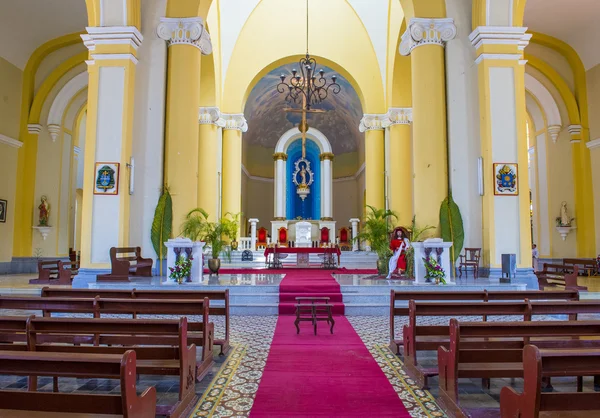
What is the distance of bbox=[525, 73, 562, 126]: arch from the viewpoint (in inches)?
653

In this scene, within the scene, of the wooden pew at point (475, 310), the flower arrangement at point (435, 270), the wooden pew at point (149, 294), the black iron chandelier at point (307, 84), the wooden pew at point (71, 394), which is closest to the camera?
the wooden pew at point (71, 394)

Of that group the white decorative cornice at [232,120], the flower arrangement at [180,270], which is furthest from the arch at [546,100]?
the flower arrangement at [180,270]

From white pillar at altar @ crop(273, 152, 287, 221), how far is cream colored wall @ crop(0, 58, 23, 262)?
38.6 feet

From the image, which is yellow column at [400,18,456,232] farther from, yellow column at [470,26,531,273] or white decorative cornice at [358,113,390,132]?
white decorative cornice at [358,113,390,132]

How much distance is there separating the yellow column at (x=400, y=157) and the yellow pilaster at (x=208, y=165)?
21.5 ft

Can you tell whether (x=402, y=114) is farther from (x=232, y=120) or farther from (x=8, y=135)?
(x=8, y=135)

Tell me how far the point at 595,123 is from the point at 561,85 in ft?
5.94

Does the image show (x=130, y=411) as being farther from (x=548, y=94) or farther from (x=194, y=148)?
(x=548, y=94)

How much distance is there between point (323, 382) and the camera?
3971mm

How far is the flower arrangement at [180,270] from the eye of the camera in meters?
8.73

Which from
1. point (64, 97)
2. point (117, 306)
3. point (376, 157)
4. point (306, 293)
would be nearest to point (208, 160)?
point (64, 97)

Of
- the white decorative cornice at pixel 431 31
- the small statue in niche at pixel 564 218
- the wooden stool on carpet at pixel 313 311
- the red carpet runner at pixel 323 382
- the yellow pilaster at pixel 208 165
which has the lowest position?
the red carpet runner at pixel 323 382

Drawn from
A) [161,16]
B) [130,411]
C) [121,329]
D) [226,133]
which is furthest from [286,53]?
[130,411]

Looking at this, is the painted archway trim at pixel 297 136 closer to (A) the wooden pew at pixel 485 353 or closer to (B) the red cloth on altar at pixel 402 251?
(B) the red cloth on altar at pixel 402 251
